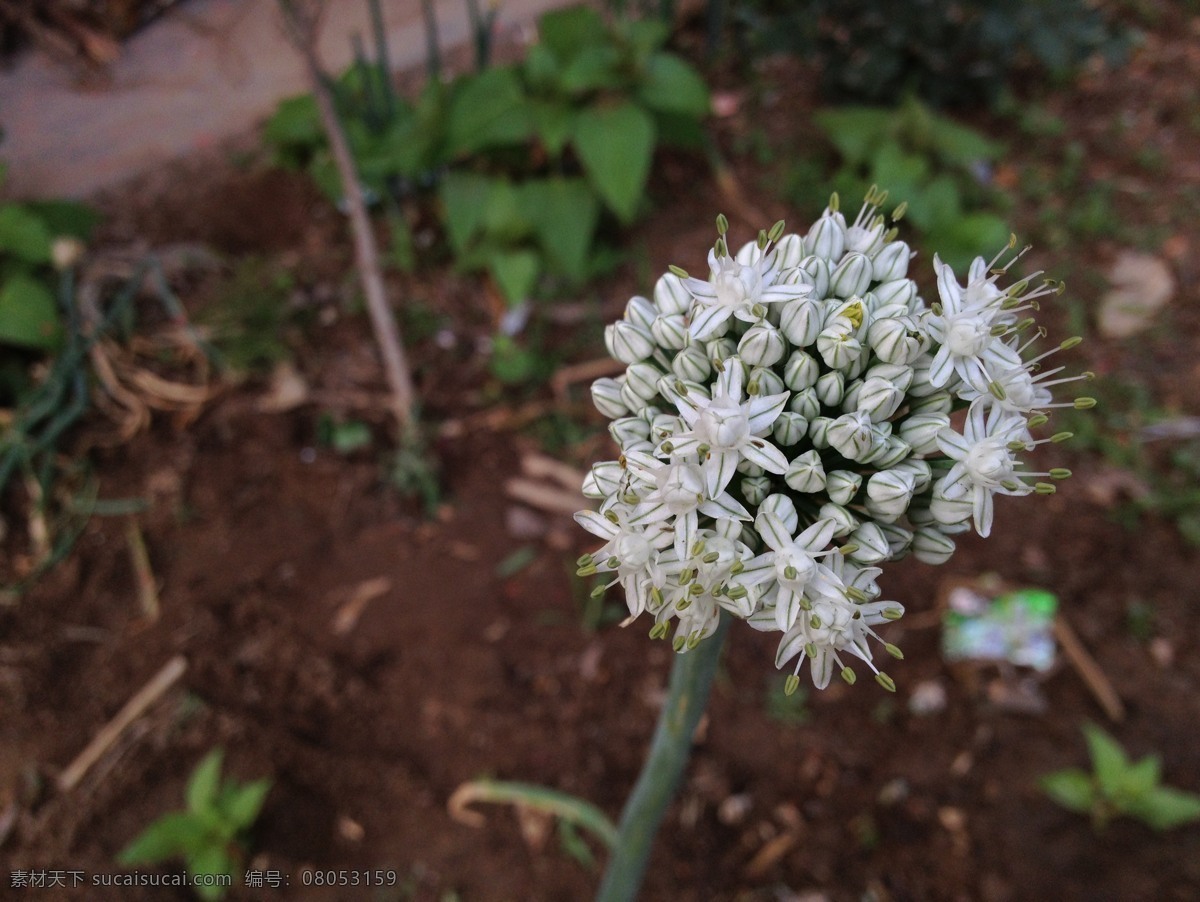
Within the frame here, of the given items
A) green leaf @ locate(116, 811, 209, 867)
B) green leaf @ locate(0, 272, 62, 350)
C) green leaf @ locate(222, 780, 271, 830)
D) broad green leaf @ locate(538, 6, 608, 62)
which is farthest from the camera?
broad green leaf @ locate(538, 6, 608, 62)

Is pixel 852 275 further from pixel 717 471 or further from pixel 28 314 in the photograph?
pixel 28 314

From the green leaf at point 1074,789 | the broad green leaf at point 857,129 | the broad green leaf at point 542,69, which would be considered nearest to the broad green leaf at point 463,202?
the broad green leaf at point 542,69

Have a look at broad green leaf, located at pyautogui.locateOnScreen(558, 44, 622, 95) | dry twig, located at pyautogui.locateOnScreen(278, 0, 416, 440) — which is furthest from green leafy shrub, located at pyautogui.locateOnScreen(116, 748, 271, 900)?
broad green leaf, located at pyautogui.locateOnScreen(558, 44, 622, 95)

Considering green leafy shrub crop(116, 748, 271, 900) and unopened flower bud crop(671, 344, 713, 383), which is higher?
unopened flower bud crop(671, 344, 713, 383)

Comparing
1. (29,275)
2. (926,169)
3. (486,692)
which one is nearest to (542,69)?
(926,169)

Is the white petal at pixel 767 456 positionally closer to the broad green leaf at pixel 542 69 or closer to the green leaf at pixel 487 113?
the green leaf at pixel 487 113

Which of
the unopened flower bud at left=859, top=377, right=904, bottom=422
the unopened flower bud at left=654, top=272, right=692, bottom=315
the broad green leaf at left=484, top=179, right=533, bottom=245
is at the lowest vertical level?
the broad green leaf at left=484, top=179, right=533, bottom=245

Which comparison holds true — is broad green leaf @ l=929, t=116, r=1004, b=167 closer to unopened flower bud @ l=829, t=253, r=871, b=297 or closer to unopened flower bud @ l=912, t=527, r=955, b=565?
unopened flower bud @ l=829, t=253, r=871, b=297
